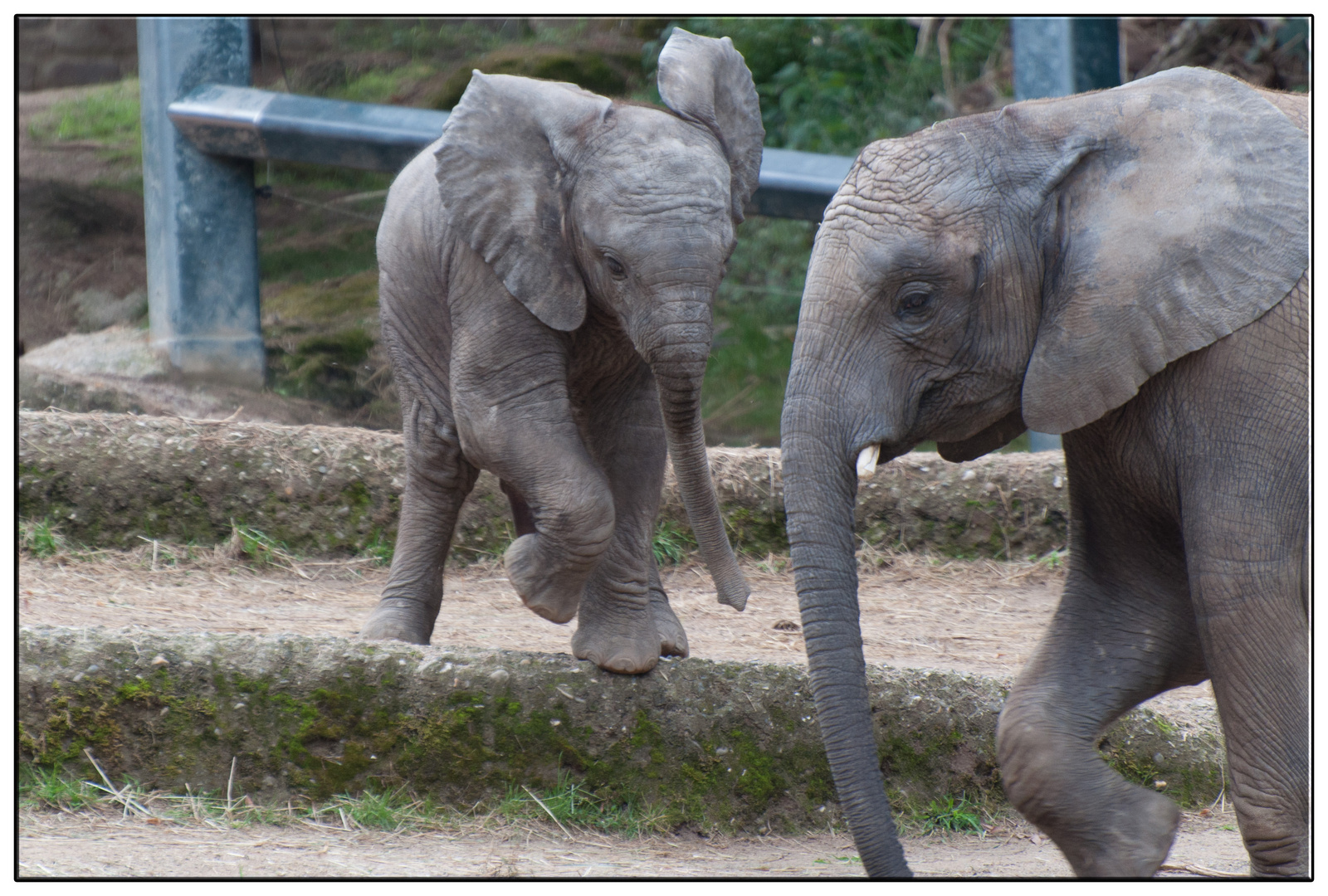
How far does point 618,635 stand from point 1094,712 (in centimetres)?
143

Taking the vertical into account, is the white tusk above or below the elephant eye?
below

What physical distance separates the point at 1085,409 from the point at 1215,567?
15.6 inches

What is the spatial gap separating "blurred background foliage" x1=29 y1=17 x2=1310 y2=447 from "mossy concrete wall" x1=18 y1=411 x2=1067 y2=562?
292cm

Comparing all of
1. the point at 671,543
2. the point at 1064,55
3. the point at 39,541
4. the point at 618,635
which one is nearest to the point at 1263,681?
the point at 618,635

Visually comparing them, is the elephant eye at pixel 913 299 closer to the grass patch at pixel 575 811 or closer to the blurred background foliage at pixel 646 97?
the grass patch at pixel 575 811

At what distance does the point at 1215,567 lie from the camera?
2924 mm

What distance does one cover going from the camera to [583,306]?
420 cm

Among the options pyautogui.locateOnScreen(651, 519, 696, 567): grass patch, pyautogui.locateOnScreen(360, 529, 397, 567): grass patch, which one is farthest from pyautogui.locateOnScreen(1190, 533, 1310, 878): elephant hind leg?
pyautogui.locateOnScreen(360, 529, 397, 567): grass patch

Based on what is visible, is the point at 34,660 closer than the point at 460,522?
Yes

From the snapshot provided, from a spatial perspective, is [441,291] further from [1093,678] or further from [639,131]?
[1093,678]

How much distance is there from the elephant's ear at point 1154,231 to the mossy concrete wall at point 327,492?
3777 millimetres

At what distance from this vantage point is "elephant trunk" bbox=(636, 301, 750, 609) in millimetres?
3898

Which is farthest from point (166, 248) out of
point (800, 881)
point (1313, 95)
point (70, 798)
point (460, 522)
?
point (1313, 95)

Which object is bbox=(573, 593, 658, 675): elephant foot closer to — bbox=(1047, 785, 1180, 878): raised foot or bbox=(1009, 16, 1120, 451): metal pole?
bbox=(1047, 785, 1180, 878): raised foot
